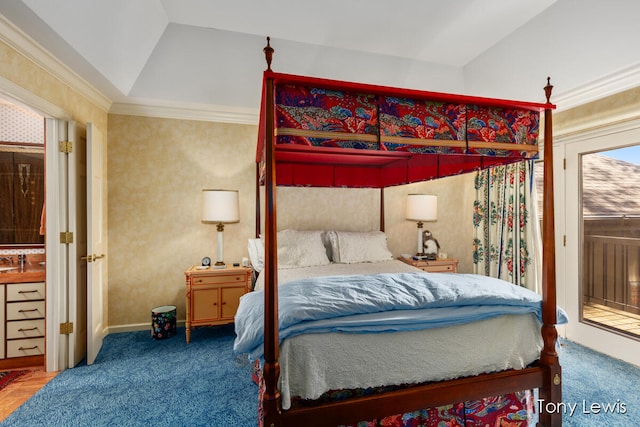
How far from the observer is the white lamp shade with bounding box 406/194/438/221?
12.6 feet

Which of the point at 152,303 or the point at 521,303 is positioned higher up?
the point at 521,303

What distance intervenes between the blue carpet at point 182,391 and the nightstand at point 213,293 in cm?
25

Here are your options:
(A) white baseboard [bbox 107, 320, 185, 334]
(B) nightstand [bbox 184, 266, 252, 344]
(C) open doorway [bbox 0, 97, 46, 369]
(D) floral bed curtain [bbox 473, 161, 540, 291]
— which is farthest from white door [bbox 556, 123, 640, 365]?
(C) open doorway [bbox 0, 97, 46, 369]

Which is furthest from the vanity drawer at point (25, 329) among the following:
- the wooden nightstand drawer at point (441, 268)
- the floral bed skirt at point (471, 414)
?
the wooden nightstand drawer at point (441, 268)

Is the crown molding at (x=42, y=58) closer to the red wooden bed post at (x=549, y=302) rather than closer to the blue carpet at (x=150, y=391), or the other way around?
the blue carpet at (x=150, y=391)

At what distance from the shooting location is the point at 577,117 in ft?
9.67

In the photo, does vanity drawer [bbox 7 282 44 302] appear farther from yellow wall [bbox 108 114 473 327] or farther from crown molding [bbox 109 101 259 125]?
crown molding [bbox 109 101 259 125]

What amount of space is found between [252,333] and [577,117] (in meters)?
3.40

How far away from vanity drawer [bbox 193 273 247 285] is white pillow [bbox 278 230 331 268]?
1.45 feet

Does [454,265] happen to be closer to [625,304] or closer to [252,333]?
[625,304]

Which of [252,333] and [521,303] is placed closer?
[252,333]

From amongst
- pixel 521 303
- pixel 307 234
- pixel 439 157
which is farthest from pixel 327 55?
pixel 521 303

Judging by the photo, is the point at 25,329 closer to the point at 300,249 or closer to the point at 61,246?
the point at 61,246

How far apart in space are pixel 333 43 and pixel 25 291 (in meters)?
3.44
